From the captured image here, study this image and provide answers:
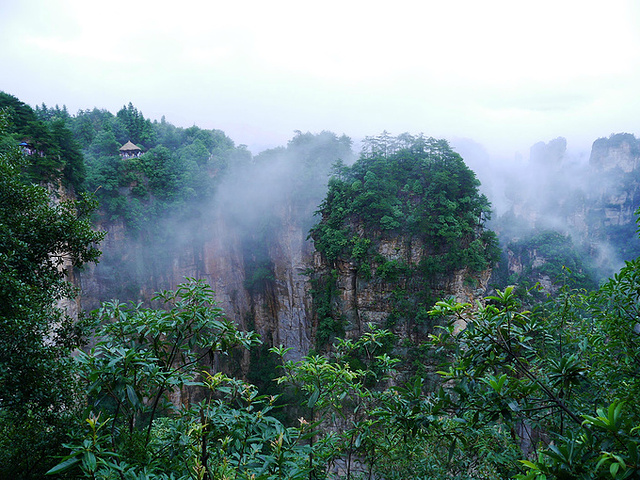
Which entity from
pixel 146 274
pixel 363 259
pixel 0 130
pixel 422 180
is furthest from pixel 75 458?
pixel 146 274

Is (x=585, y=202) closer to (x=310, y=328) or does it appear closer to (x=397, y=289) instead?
(x=397, y=289)

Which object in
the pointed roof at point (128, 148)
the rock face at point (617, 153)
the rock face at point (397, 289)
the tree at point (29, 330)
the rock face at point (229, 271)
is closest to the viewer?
the tree at point (29, 330)

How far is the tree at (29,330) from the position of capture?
3074 millimetres

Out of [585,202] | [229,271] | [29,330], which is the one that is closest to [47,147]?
[229,271]

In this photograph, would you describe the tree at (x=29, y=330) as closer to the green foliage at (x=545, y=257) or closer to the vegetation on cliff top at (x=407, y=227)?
the vegetation on cliff top at (x=407, y=227)

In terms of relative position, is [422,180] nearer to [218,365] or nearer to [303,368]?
[303,368]

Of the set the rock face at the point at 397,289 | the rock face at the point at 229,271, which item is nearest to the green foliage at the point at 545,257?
the rock face at the point at 397,289

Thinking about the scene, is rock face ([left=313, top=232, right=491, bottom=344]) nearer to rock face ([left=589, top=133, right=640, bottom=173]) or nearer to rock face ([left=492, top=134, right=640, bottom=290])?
rock face ([left=492, top=134, right=640, bottom=290])

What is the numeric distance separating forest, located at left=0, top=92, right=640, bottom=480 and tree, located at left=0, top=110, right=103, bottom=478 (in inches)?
0.7

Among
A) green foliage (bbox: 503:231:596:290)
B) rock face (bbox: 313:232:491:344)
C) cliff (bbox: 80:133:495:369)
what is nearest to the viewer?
rock face (bbox: 313:232:491:344)

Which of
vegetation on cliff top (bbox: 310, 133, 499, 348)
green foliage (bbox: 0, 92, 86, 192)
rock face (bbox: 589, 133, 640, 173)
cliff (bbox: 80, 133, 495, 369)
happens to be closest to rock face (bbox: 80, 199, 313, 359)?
cliff (bbox: 80, 133, 495, 369)

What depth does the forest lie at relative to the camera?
2430 mm

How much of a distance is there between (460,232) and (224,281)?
44.5ft

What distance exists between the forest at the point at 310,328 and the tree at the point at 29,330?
0.06 ft
